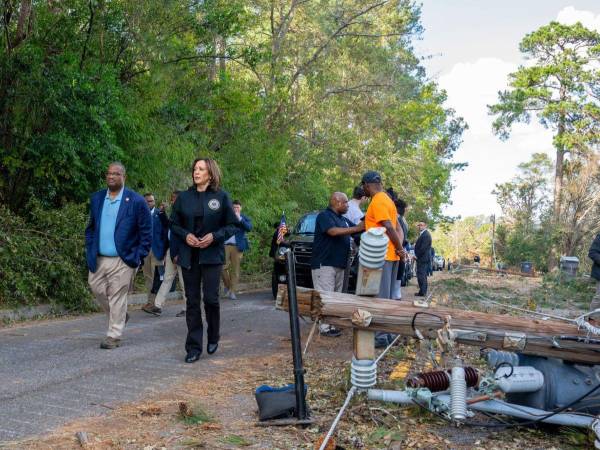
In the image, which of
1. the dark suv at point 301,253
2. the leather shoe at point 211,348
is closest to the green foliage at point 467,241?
the dark suv at point 301,253

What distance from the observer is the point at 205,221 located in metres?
7.87

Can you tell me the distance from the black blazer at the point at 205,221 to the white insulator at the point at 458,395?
3274 mm

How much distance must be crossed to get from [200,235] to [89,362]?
1742mm

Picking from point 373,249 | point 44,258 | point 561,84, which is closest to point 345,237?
point 373,249

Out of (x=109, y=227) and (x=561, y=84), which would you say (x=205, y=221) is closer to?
(x=109, y=227)

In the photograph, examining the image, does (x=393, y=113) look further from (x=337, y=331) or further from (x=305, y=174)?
(x=337, y=331)

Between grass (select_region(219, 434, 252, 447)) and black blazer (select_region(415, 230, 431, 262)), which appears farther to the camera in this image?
black blazer (select_region(415, 230, 431, 262))

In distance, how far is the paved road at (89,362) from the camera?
568 cm

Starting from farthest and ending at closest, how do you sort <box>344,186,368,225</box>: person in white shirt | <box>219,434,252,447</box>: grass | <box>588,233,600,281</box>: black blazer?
<box>344,186,368,225</box>: person in white shirt
<box>588,233,600,281</box>: black blazer
<box>219,434,252,447</box>: grass

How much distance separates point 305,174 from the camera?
82.5ft

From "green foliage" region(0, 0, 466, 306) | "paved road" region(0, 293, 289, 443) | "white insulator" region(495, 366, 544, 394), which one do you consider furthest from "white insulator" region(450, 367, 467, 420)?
"green foliage" region(0, 0, 466, 306)

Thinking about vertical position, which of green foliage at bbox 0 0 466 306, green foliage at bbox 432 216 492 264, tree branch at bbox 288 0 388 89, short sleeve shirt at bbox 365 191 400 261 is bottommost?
green foliage at bbox 432 216 492 264

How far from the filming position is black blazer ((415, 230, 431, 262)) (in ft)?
57.5

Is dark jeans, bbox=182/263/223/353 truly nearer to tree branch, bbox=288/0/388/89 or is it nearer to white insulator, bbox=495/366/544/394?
white insulator, bbox=495/366/544/394
